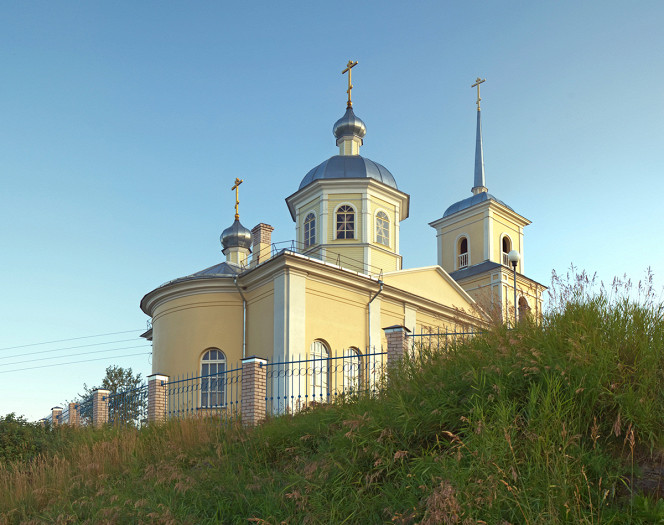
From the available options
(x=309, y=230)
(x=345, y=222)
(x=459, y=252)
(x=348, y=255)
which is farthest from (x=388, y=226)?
(x=459, y=252)

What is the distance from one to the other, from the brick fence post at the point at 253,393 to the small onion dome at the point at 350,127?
1655cm

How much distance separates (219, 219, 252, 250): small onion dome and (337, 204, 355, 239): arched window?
21.3 ft

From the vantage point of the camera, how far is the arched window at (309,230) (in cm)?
2297

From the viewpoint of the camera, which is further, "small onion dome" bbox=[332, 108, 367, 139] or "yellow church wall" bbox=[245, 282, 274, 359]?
"small onion dome" bbox=[332, 108, 367, 139]

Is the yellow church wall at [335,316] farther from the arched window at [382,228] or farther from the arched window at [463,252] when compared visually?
the arched window at [463,252]

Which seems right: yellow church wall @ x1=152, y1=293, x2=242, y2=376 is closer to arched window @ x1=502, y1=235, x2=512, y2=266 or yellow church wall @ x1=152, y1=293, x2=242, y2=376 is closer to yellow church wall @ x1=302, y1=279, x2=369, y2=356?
yellow church wall @ x1=302, y1=279, x2=369, y2=356

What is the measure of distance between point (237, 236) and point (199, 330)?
9.17 meters

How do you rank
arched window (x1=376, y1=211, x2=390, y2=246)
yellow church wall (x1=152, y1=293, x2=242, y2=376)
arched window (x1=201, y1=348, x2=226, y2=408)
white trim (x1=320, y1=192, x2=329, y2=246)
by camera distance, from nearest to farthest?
arched window (x1=201, y1=348, x2=226, y2=408)
yellow church wall (x1=152, y1=293, x2=242, y2=376)
white trim (x1=320, y1=192, x2=329, y2=246)
arched window (x1=376, y1=211, x2=390, y2=246)

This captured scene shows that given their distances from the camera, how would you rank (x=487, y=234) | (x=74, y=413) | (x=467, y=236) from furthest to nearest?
(x=467, y=236) → (x=487, y=234) → (x=74, y=413)

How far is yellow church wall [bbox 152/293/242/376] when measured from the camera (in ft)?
62.4

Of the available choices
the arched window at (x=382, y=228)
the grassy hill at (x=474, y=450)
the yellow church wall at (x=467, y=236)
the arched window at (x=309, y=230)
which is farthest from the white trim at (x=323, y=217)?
the grassy hill at (x=474, y=450)

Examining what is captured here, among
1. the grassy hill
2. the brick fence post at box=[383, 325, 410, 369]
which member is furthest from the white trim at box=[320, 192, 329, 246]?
the grassy hill

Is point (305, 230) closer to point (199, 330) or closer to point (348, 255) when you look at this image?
point (348, 255)

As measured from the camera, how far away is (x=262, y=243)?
70.7ft
